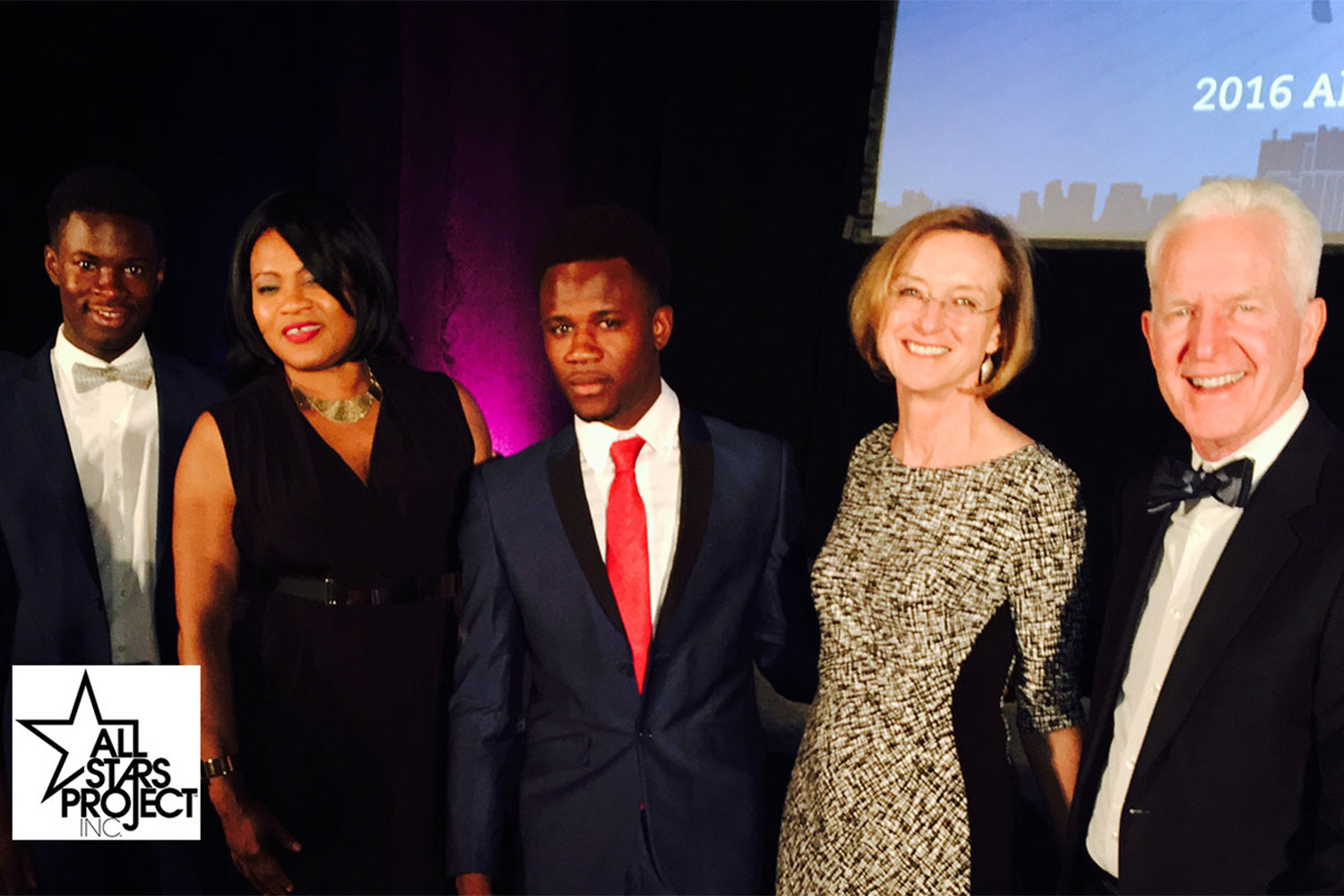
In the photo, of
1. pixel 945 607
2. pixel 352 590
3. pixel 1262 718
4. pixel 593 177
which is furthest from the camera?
pixel 593 177

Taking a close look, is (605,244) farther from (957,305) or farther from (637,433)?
(957,305)

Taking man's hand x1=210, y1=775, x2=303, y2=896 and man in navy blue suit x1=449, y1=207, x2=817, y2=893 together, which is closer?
man in navy blue suit x1=449, y1=207, x2=817, y2=893

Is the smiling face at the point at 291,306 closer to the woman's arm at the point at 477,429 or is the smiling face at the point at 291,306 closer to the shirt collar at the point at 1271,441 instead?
the woman's arm at the point at 477,429

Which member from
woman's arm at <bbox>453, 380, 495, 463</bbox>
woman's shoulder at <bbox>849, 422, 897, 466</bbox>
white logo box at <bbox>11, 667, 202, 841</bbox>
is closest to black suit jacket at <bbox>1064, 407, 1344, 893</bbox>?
woman's shoulder at <bbox>849, 422, 897, 466</bbox>

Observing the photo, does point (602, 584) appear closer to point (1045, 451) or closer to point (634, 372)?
point (634, 372)

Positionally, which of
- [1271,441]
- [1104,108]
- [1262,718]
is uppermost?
[1104,108]

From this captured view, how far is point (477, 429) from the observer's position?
2.31 meters

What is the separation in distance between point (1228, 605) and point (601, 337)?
1241mm

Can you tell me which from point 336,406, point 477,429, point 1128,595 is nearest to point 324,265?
point 336,406

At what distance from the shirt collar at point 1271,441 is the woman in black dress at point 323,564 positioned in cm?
157

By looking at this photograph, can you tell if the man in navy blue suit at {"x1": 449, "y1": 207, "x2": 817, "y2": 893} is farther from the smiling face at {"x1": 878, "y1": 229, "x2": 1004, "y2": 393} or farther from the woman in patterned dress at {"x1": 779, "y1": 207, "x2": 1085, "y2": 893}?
the smiling face at {"x1": 878, "y1": 229, "x2": 1004, "y2": 393}

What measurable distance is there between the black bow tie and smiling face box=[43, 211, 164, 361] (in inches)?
89.5

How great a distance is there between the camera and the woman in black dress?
85.1 inches

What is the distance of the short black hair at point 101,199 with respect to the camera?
7.62ft
